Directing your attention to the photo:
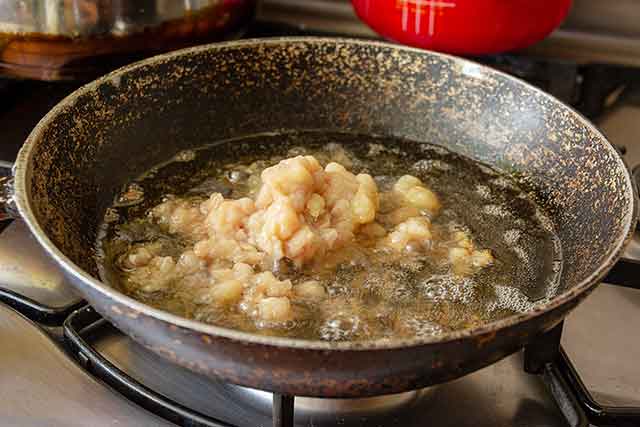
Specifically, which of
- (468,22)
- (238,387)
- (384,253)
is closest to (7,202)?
(238,387)

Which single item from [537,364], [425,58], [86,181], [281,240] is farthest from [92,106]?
[537,364]

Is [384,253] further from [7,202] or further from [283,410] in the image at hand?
[7,202]

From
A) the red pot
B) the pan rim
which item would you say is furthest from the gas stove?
the red pot

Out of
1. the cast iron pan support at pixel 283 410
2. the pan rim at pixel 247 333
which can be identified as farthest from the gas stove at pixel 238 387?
the pan rim at pixel 247 333

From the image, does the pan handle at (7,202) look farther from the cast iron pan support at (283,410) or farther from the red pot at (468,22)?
the red pot at (468,22)

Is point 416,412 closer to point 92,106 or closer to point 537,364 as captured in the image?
point 537,364

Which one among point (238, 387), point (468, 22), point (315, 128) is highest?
point (468, 22)
